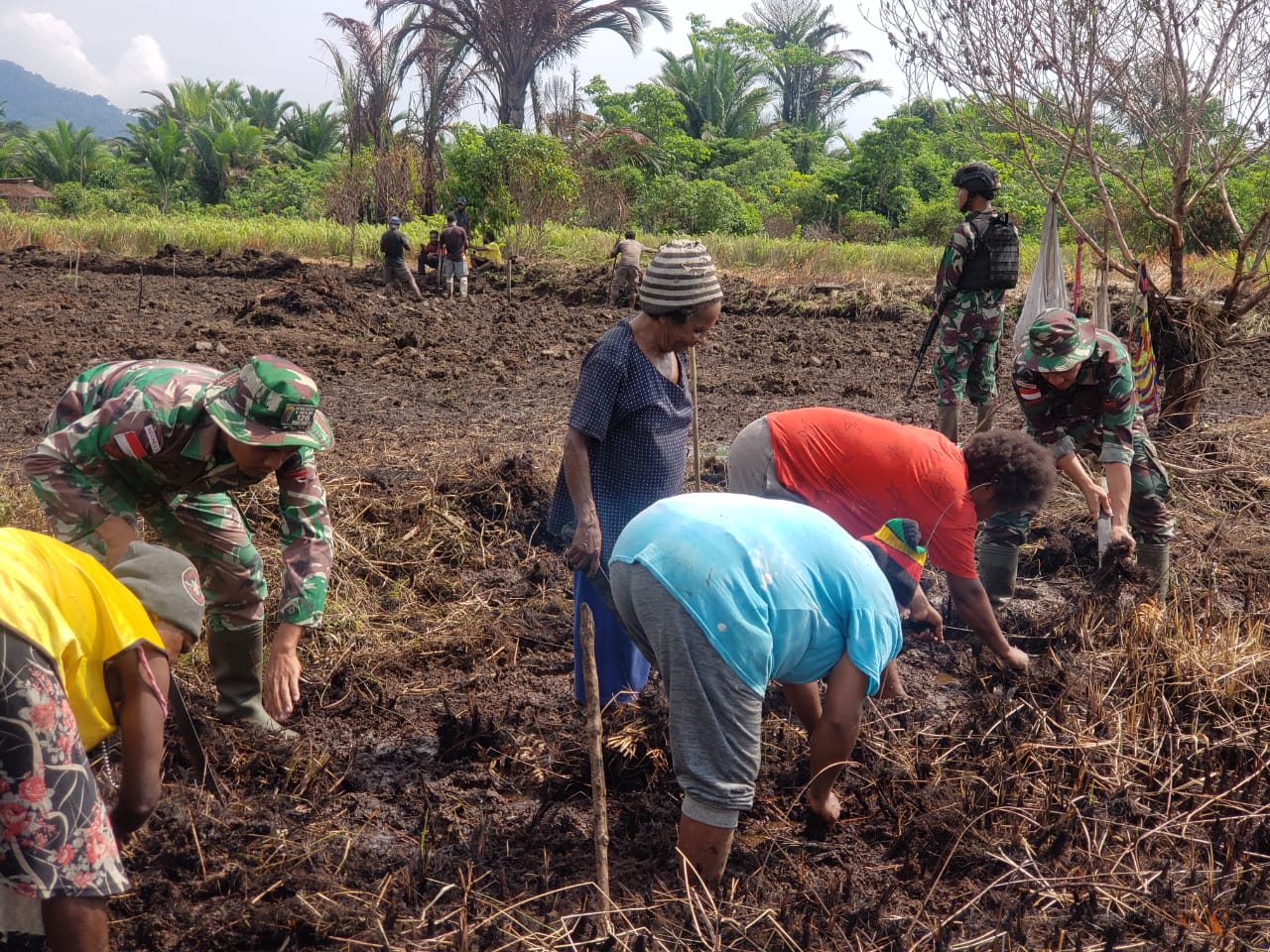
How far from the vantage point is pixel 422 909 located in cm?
271

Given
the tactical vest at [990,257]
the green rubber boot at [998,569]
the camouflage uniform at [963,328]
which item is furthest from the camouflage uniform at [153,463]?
the tactical vest at [990,257]

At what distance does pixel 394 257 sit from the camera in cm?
1487

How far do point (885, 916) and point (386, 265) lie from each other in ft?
43.9

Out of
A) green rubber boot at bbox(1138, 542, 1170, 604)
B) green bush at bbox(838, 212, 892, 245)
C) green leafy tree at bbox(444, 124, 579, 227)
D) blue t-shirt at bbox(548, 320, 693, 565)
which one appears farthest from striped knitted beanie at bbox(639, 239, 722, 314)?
green bush at bbox(838, 212, 892, 245)

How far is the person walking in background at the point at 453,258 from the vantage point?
14.5 metres

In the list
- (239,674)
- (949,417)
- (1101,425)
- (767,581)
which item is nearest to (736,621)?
(767,581)

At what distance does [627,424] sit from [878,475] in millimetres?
768

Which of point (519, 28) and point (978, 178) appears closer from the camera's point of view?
point (978, 178)

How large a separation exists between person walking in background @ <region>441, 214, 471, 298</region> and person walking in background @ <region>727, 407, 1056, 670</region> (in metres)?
11.6

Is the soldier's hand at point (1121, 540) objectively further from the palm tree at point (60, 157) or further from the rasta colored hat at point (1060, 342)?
the palm tree at point (60, 157)

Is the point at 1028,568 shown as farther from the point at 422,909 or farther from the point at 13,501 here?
the point at 13,501

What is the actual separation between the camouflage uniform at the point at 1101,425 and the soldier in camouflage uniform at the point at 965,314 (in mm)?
1801

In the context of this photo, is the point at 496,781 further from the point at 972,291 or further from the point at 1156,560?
the point at 972,291

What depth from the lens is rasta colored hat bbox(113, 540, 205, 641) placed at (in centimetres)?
201
